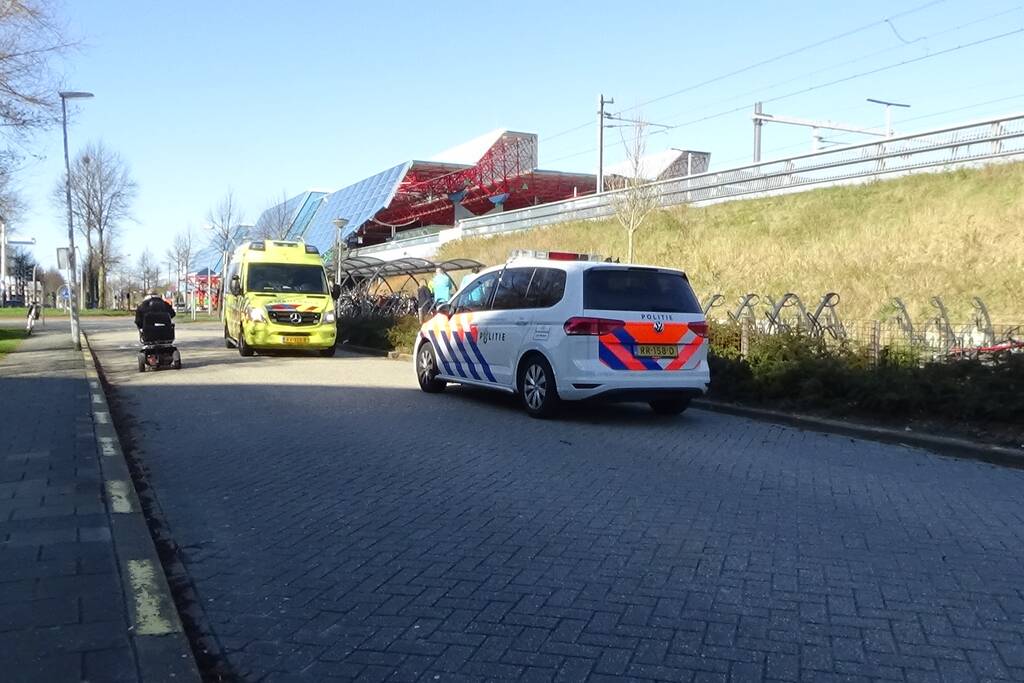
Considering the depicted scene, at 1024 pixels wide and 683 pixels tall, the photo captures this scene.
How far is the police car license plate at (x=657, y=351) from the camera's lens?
367 inches

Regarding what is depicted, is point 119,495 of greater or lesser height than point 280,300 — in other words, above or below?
below

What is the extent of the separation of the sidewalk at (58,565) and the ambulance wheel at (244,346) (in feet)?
33.0

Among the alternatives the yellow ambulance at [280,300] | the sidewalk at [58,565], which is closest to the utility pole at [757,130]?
the yellow ambulance at [280,300]

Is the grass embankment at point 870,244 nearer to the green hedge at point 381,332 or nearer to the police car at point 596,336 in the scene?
the police car at point 596,336

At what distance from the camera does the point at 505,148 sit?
61562 millimetres

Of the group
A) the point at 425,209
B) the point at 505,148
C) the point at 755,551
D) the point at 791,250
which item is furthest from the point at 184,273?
the point at 755,551

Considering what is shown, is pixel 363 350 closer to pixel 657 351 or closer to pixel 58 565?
pixel 657 351

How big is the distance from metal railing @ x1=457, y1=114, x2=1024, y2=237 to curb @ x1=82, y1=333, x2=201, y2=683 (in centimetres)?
1882

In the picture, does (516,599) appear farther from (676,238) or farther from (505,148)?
(505,148)

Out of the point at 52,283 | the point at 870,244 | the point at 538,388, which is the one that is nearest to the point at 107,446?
the point at 538,388

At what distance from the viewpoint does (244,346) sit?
19.0 m

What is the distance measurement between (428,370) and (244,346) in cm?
813

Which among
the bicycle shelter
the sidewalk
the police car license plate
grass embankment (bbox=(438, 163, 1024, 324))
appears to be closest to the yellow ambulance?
the bicycle shelter

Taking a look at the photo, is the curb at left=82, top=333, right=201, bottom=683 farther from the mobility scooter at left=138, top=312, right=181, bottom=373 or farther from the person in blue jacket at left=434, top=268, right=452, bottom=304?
the person in blue jacket at left=434, top=268, right=452, bottom=304
